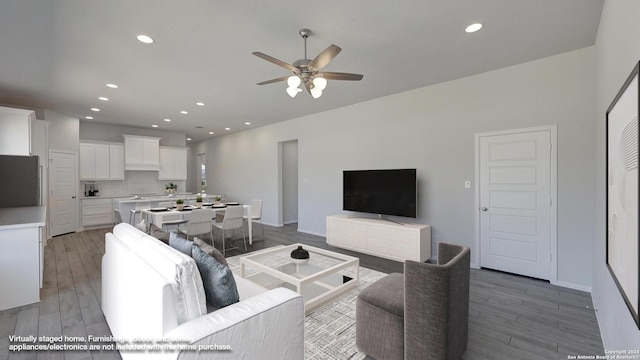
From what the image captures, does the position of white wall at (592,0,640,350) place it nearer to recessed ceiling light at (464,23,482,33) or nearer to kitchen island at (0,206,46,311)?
recessed ceiling light at (464,23,482,33)

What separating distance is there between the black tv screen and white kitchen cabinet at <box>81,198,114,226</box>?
6122 millimetres

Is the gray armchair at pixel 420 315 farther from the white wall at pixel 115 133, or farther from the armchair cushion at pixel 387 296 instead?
the white wall at pixel 115 133

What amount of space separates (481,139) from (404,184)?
1.25m

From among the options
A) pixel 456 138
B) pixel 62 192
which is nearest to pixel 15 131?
pixel 62 192

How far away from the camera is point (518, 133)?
11.3ft

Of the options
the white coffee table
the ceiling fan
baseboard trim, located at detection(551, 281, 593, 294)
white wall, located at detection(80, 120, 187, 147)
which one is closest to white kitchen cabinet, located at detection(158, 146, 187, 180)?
white wall, located at detection(80, 120, 187, 147)

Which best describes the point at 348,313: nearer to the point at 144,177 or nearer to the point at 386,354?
the point at 386,354

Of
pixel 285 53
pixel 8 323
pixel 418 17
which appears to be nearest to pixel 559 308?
pixel 418 17

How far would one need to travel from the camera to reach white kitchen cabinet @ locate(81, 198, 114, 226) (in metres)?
6.41

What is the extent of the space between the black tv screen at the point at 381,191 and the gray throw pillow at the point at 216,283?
3265 mm

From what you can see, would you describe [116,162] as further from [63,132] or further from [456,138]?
[456,138]

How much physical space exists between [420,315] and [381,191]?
120 inches

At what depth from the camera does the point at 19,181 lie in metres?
4.19

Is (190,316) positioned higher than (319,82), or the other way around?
(319,82)
